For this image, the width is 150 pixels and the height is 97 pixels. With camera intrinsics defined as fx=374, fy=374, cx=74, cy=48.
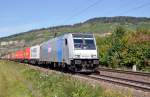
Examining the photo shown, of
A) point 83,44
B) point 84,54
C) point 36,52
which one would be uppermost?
point 36,52

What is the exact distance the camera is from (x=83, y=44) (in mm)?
28406

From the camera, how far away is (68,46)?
94.6 ft

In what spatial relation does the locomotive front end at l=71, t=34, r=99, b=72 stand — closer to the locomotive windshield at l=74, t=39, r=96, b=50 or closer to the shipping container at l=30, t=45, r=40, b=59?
the locomotive windshield at l=74, t=39, r=96, b=50

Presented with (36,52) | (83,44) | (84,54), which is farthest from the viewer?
(36,52)

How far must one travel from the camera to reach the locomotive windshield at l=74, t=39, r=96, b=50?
92.4 ft

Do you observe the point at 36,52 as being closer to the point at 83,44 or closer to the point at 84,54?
the point at 83,44

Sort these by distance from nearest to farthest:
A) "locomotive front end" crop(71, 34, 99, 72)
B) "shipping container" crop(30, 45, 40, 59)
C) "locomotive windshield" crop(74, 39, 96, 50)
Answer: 1. "locomotive front end" crop(71, 34, 99, 72)
2. "locomotive windshield" crop(74, 39, 96, 50)
3. "shipping container" crop(30, 45, 40, 59)

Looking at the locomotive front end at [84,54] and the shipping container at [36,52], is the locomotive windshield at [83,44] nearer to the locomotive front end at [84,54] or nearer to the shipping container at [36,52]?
the locomotive front end at [84,54]

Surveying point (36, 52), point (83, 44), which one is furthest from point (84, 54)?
point (36, 52)

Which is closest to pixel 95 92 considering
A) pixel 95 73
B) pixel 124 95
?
pixel 124 95

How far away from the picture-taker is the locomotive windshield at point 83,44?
2816 cm

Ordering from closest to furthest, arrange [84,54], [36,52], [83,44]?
[84,54] < [83,44] < [36,52]

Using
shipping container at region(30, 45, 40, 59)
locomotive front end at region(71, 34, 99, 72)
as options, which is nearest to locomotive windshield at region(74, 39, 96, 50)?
locomotive front end at region(71, 34, 99, 72)

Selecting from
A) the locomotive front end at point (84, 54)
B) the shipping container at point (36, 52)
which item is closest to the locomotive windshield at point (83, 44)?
the locomotive front end at point (84, 54)
